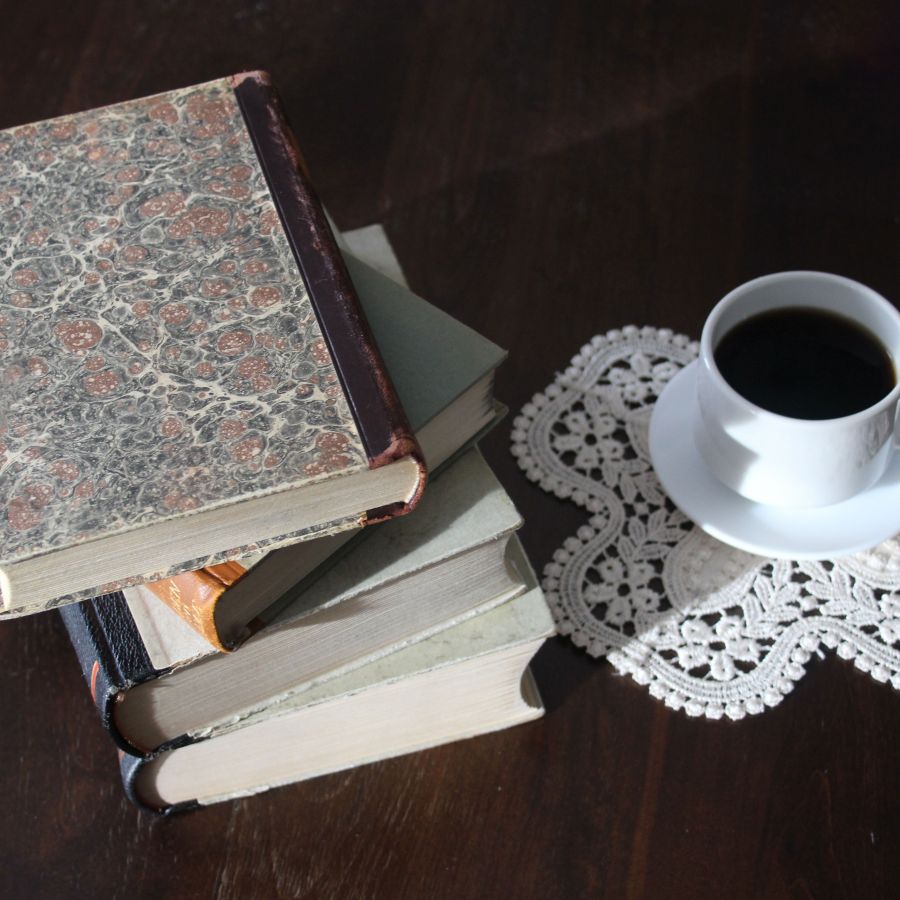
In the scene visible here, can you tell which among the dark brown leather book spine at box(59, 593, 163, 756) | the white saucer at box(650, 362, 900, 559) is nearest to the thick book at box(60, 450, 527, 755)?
the dark brown leather book spine at box(59, 593, 163, 756)

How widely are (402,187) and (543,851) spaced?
19.4 inches

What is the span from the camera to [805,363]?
634 mm

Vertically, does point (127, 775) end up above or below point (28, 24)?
below

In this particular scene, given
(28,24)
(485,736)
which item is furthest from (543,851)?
(28,24)

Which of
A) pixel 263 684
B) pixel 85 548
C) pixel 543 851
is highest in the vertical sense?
pixel 85 548

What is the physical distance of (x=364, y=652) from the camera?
609 mm

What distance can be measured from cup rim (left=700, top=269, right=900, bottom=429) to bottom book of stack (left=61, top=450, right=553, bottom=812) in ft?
0.43

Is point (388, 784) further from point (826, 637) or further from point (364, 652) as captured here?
point (826, 637)

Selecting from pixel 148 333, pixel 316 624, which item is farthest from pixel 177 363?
pixel 316 624

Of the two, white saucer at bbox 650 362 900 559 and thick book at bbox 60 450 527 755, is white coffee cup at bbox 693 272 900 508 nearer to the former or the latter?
white saucer at bbox 650 362 900 559

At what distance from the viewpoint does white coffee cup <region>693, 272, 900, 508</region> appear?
0.58 metres

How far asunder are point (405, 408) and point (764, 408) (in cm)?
20

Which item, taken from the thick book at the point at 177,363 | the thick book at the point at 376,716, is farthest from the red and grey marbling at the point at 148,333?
the thick book at the point at 376,716

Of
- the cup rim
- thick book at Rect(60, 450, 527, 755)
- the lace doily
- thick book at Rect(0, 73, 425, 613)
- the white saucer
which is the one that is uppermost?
thick book at Rect(0, 73, 425, 613)
